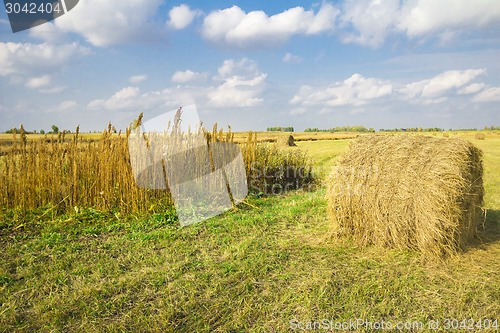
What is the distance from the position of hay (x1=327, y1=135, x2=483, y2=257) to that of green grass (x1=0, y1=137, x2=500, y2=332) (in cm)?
24

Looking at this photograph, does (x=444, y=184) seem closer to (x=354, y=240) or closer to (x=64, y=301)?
(x=354, y=240)

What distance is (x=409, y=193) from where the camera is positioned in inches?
175

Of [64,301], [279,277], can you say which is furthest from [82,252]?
[279,277]

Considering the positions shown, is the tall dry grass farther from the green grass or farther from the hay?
the hay

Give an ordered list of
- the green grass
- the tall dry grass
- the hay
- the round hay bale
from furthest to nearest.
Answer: the round hay bale, the tall dry grass, the hay, the green grass

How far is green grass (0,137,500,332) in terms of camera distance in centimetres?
306

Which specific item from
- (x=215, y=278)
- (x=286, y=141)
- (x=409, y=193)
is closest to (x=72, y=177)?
(x=215, y=278)

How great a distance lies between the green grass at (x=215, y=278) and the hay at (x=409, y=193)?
240 millimetres

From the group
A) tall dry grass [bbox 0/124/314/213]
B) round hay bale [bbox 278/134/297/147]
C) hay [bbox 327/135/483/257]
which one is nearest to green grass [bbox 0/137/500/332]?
hay [bbox 327/135/483/257]

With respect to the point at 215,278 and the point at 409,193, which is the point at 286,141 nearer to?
the point at 409,193

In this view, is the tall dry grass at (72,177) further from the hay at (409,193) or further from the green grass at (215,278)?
the hay at (409,193)

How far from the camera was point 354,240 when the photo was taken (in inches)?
194

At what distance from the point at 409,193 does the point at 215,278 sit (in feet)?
8.47

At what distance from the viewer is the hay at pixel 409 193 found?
14.2 feet
